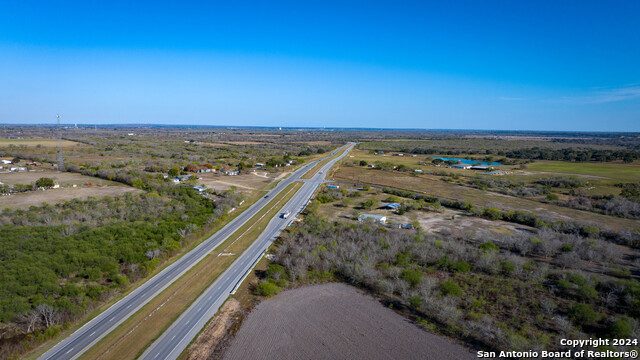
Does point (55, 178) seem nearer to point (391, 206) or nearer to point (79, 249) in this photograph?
point (79, 249)

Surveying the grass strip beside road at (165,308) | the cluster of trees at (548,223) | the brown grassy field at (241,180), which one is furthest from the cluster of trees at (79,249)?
the cluster of trees at (548,223)

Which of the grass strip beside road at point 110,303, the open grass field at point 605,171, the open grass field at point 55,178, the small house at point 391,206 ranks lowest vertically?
the grass strip beside road at point 110,303

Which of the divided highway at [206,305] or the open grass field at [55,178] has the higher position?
the open grass field at [55,178]

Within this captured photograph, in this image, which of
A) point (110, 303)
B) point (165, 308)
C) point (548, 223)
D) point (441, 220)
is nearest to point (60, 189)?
point (110, 303)

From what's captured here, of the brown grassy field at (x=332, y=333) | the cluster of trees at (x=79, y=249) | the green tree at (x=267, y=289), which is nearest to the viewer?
the brown grassy field at (x=332, y=333)

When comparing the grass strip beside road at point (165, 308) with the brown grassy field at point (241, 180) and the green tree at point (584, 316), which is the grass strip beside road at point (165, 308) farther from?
the brown grassy field at point (241, 180)

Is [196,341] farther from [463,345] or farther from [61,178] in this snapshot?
[61,178]
